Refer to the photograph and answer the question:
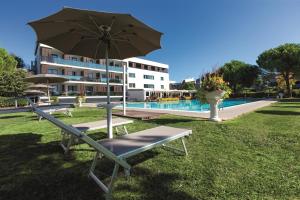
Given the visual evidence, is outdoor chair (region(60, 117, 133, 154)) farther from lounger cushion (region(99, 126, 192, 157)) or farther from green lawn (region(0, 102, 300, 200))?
lounger cushion (region(99, 126, 192, 157))

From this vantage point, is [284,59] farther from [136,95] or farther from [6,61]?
[6,61]

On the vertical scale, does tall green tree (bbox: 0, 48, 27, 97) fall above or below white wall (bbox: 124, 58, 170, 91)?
below

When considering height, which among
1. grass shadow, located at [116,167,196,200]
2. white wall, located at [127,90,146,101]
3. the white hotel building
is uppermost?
the white hotel building

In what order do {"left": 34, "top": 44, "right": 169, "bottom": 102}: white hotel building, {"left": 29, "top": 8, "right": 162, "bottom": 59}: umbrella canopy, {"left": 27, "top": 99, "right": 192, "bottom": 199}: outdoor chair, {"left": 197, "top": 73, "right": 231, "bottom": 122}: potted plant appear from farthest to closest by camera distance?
1. {"left": 34, "top": 44, "right": 169, "bottom": 102}: white hotel building
2. {"left": 197, "top": 73, "right": 231, "bottom": 122}: potted plant
3. {"left": 29, "top": 8, "right": 162, "bottom": 59}: umbrella canopy
4. {"left": 27, "top": 99, "right": 192, "bottom": 199}: outdoor chair

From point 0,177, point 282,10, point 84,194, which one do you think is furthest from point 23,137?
point 282,10

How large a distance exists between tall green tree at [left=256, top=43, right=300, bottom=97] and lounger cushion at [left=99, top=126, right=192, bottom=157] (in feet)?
111

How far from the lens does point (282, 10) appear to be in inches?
452

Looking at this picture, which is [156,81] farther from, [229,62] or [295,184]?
[295,184]

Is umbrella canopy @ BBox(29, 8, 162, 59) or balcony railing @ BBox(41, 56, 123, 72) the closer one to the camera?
umbrella canopy @ BBox(29, 8, 162, 59)

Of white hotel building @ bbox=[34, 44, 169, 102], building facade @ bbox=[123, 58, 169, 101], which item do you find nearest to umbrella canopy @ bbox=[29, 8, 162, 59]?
white hotel building @ bbox=[34, 44, 169, 102]

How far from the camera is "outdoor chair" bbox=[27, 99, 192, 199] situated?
2.13 metres

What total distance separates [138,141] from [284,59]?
35.6m

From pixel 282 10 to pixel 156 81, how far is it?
37.6 m

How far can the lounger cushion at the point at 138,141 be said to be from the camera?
8.27ft
